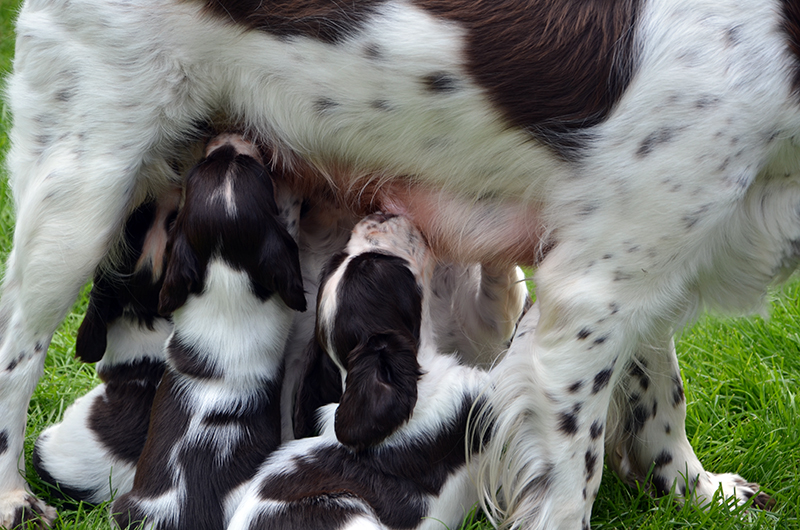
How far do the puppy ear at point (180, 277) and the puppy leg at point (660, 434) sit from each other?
1.43m

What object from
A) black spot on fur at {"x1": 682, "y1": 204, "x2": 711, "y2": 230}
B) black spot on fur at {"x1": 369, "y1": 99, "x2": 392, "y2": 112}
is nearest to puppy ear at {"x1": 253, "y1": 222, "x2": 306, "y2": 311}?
black spot on fur at {"x1": 369, "y1": 99, "x2": 392, "y2": 112}

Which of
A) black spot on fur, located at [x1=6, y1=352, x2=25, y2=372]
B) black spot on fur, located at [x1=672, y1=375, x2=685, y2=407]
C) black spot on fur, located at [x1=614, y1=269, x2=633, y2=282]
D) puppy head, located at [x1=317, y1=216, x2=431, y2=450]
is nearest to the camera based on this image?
black spot on fur, located at [x1=614, y1=269, x2=633, y2=282]

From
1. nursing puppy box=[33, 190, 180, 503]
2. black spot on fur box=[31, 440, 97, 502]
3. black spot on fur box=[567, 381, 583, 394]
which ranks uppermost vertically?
black spot on fur box=[567, 381, 583, 394]

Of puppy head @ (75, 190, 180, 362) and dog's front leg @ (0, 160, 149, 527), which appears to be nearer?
dog's front leg @ (0, 160, 149, 527)

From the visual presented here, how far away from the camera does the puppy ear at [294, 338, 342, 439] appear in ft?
9.64

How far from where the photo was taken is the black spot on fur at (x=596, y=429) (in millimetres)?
2598

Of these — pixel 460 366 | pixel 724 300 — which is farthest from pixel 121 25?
pixel 724 300

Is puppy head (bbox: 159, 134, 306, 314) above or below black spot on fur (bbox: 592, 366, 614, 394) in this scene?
below

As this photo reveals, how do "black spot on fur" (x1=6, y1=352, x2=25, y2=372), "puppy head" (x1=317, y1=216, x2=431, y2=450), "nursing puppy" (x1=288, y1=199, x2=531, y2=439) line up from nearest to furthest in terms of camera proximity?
"puppy head" (x1=317, y1=216, x2=431, y2=450) → "black spot on fur" (x1=6, y1=352, x2=25, y2=372) → "nursing puppy" (x1=288, y1=199, x2=531, y2=439)

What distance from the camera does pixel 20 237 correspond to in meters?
2.93

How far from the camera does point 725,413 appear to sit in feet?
11.4

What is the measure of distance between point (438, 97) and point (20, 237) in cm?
141

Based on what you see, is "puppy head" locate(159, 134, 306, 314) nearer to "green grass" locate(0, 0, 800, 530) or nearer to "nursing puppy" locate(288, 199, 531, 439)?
"nursing puppy" locate(288, 199, 531, 439)

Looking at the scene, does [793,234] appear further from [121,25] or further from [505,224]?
[121,25]
